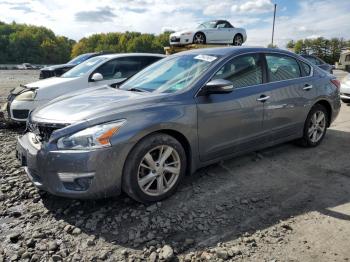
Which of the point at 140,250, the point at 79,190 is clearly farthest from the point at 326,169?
the point at 79,190

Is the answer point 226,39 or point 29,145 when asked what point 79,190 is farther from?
point 226,39

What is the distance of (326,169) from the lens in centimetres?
457

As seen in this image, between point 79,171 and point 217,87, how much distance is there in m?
1.71

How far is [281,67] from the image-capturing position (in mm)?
4871

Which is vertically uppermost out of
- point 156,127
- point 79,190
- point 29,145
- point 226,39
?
point 226,39

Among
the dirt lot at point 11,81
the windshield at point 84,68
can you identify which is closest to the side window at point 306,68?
the windshield at point 84,68

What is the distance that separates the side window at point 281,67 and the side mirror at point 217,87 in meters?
1.10

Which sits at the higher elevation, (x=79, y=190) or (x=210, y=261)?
(x=79, y=190)

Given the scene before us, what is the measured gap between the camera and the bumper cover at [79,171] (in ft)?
10.1

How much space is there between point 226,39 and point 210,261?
12.8m

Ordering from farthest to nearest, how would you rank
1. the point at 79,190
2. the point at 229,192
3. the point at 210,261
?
1. the point at 229,192
2. the point at 79,190
3. the point at 210,261

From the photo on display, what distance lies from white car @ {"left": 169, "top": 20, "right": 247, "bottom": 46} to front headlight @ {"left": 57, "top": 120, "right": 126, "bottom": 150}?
36.4 ft

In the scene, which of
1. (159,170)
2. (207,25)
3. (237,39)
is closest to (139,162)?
(159,170)

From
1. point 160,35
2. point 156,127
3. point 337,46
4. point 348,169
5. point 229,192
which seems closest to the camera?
point 156,127
